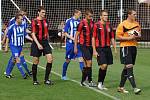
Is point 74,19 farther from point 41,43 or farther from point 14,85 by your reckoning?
point 14,85

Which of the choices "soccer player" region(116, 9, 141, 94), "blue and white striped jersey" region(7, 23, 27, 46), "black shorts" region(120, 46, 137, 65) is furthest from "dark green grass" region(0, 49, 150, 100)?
"blue and white striped jersey" region(7, 23, 27, 46)

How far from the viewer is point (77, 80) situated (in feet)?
45.6

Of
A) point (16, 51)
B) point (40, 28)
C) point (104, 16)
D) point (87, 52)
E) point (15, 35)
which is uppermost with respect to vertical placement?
point (104, 16)

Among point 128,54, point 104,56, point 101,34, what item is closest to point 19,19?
point 101,34

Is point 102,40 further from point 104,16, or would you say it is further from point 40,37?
point 40,37

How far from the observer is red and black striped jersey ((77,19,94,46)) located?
12.7 metres

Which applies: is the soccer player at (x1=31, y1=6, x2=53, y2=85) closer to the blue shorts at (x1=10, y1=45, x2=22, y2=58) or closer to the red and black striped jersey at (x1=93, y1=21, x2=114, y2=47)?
the red and black striped jersey at (x1=93, y1=21, x2=114, y2=47)

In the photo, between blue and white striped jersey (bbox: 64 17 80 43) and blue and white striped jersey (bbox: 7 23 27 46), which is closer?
blue and white striped jersey (bbox: 64 17 80 43)

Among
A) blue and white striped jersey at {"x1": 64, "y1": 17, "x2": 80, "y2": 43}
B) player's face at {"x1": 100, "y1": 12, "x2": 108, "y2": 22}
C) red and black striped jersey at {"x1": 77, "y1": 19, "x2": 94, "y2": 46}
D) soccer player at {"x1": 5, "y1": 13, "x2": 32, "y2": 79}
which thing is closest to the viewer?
player's face at {"x1": 100, "y1": 12, "x2": 108, "y2": 22}

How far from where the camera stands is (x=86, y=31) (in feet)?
41.7

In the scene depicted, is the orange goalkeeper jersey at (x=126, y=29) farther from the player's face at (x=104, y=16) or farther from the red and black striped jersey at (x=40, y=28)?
the red and black striped jersey at (x=40, y=28)

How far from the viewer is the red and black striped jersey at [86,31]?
41.6 ft

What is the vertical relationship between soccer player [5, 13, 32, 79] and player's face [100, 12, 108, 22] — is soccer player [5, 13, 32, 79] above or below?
below

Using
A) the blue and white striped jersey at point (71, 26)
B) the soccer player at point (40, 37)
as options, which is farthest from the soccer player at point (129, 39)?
the blue and white striped jersey at point (71, 26)
